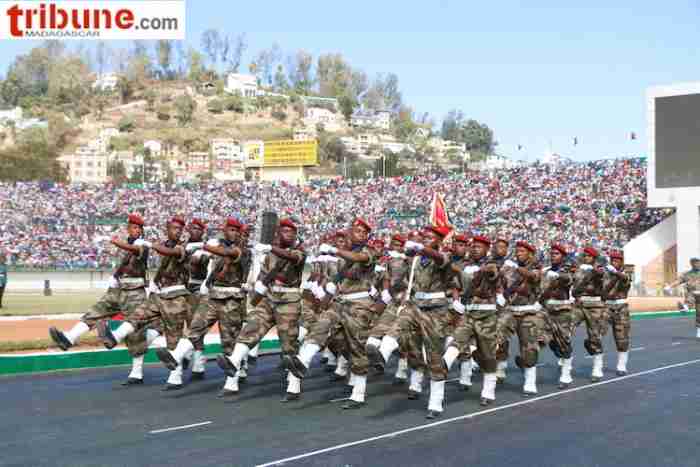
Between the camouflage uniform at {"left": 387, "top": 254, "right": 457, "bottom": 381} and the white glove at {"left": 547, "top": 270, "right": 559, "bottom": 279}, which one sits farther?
the white glove at {"left": 547, "top": 270, "right": 559, "bottom": 279}

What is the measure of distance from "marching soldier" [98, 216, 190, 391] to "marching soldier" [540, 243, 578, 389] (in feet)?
18.3

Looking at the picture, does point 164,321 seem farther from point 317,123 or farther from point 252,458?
point 317,123

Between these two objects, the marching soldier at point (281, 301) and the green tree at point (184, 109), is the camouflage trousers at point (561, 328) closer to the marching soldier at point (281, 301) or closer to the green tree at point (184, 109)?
the marching soldier at point (281, 301)

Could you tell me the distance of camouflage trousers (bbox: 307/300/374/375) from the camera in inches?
432

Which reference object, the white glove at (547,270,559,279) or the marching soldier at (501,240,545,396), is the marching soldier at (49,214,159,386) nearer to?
the marching soldier at (501,240,545,396)

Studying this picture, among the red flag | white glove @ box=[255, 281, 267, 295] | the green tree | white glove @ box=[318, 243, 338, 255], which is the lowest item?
white glove @ box=[255, 281, 267, 295]

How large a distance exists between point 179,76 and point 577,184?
515 feet

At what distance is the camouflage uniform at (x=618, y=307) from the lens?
14984 mm

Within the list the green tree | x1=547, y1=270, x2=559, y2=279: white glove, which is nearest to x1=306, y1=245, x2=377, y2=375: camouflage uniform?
x1=547, y1=270, x2=559, y2=279: white glove

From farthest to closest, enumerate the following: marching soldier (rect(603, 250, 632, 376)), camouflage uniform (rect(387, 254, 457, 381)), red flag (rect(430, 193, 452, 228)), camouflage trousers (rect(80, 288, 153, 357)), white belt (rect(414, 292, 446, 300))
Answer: red flag (rect(430, 193, 452, 228)) → marching soldier (rect(603, 250, 632, 376)) → camouflage trousers (rect(80, 288, 153, 357)) → white belt (rect(414, 292, 446, 300)) → camouflage uniform (rect(387, 254, 457, 381))

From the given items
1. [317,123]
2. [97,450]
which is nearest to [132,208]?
[97,450]

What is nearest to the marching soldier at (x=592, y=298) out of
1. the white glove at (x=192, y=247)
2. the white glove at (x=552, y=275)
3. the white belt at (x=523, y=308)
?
the white glove at (x=552, y=275)

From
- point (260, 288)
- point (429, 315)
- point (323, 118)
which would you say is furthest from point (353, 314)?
point (323, 118)

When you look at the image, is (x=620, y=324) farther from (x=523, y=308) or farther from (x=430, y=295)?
(x=430, y=295)
